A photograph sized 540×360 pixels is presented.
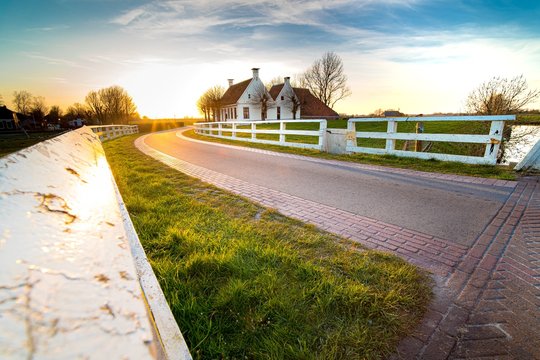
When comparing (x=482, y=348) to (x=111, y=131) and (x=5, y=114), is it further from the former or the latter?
(x=5, y=114)

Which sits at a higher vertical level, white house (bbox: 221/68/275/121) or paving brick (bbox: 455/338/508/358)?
white house (bbox: 221/68/275/121)

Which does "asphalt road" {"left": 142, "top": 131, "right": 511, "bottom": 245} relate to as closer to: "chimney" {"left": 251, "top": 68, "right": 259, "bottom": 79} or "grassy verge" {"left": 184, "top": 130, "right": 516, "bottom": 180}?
"grassy verge" {"left": 184, "top": 130, "right": 516, "bottom": 180}

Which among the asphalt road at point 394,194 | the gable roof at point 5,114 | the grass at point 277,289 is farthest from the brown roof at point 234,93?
the gable roof at point 5,114

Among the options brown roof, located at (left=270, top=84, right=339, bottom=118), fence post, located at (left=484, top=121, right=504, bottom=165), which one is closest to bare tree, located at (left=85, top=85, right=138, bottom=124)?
brown roof, located at (left=270, top=84, right=339, bottom=118)

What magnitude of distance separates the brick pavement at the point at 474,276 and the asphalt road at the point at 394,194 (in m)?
0.21

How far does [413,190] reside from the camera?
5266 mm

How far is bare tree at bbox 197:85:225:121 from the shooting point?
164 feet

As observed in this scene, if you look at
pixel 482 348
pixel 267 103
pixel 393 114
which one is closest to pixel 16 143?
pixel 482 348

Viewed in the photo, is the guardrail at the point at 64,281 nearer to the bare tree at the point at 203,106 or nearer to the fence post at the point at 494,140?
the fence post at the point at 494,140

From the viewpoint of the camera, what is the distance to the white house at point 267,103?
42.3 m

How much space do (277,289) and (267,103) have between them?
4255 cm

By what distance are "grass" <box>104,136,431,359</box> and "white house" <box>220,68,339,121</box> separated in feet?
133

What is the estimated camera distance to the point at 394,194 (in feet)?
16.5

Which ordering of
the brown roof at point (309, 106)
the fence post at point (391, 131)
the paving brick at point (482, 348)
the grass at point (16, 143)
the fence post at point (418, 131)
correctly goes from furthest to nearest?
the brown roof at point (309, 106) < the fence post at point (418, 131) < the fence post at point (391, 131) < the grass at point (16, 143) < the paving brick at point (482, 348)
